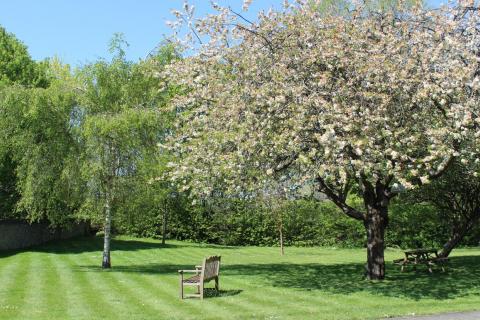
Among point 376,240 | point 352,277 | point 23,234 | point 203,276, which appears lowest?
point 352,277

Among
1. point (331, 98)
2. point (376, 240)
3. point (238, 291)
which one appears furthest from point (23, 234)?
point (331, 98)

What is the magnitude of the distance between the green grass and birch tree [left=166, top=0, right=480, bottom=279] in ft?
9.80

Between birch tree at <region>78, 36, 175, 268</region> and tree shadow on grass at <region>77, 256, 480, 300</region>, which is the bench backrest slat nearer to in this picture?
tree shadow on grass at <region>77, 256, 480, 300</region>

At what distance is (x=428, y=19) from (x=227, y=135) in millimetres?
6662

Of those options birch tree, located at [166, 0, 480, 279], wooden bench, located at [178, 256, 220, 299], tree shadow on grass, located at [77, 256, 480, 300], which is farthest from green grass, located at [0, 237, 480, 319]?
birch tree, located at [166, 0, 480, 279]

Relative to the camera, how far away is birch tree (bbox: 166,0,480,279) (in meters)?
13.6

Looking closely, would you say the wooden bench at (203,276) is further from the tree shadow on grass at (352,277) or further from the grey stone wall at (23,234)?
the grey stone wall at (23,234)

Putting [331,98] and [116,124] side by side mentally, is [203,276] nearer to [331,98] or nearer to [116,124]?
[331,98]

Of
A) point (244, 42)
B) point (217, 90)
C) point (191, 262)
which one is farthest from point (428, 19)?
point (191, 262)

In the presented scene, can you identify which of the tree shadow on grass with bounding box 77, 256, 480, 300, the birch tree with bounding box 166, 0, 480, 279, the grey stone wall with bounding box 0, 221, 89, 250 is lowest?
the tree shadow on grass with bounding box 77, 256, 480, 300

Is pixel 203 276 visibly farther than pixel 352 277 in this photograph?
No

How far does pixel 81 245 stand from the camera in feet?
119

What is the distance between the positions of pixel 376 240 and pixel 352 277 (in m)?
2.02

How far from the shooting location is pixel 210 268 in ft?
49.9
